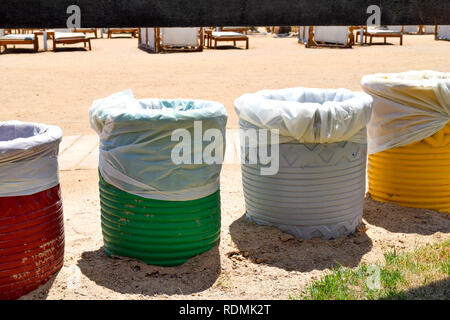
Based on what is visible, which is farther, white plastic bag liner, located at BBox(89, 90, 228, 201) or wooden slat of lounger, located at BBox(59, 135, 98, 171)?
wooden slat of lounger, located at BBox(59, 135, 98, 171)

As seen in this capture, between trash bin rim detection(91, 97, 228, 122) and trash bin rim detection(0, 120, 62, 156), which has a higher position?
trash bin rim detection(91, 97, 228, 122)

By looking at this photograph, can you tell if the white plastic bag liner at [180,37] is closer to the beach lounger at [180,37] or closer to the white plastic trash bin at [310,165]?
the beach lounger at [180,37]

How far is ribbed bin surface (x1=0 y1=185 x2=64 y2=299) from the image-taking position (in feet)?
9.35

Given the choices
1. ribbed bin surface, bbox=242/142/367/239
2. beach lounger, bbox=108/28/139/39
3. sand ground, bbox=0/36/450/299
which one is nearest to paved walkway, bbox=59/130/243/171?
sand ground, bbox=0/36/450/299

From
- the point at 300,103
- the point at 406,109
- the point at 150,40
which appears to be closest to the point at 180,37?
the point at 150,40

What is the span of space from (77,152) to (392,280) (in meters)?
3.75

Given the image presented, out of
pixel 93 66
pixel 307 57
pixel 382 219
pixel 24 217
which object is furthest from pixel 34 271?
pixel 307 57

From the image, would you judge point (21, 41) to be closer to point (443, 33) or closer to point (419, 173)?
point (443, 33)

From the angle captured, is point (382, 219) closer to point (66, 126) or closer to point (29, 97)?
point (66, 126)

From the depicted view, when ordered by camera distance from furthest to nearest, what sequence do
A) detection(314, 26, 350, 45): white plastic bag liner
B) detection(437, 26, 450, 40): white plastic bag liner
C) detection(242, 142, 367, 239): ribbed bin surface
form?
detection(437, 26, 450, 40): white plastic bag liner < detection(314, 26, 350, 45): white plastic bag liner < detection(242, 142, 367, 239): ribbed bin surface

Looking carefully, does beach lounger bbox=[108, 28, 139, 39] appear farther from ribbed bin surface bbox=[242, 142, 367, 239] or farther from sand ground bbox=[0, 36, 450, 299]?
ribbed bin surface bbox=[242, 142, 367, 239]

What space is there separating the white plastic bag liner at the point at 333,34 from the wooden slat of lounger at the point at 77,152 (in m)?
12.8

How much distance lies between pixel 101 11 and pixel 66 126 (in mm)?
4933

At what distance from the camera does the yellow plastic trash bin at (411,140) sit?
4.04 meters
